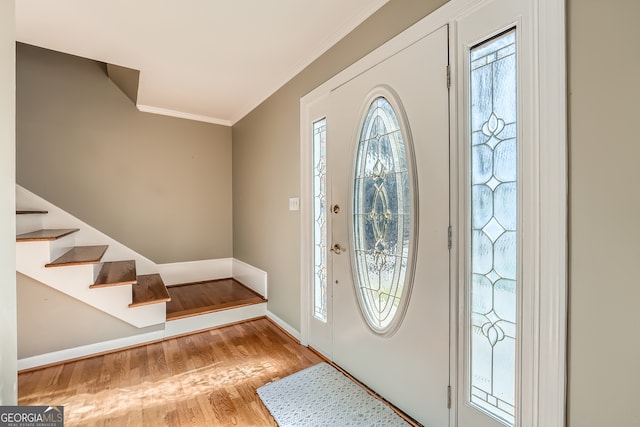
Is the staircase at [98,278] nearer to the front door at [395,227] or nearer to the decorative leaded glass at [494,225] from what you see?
the front door at [395,227]

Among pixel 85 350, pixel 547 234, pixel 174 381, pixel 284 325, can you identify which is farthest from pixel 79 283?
pixel 547 234

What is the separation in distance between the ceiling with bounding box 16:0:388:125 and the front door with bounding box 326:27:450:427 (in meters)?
0.47

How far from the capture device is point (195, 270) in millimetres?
3746

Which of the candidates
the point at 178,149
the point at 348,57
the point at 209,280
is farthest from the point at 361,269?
the point at 178,149

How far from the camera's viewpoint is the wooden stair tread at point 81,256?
2163 mm

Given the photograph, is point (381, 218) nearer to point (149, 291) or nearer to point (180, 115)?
point (149, 291)

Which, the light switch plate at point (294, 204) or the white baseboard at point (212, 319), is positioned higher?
the light switch plate at point (294, 204)

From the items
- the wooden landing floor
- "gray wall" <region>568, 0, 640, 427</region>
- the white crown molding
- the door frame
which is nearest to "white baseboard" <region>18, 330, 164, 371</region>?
the wooden landing floor

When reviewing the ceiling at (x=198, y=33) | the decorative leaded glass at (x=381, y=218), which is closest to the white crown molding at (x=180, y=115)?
the ceiling at (x=198, y=33)

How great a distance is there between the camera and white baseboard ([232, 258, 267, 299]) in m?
3.14

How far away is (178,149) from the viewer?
3652mm

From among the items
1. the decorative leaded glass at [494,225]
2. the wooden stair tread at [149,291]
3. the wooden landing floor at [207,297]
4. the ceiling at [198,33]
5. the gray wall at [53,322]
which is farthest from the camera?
the wooden landing floor at [207,297]

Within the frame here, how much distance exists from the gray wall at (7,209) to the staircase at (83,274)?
1.52 meters

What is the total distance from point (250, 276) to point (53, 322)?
1.75 metres
